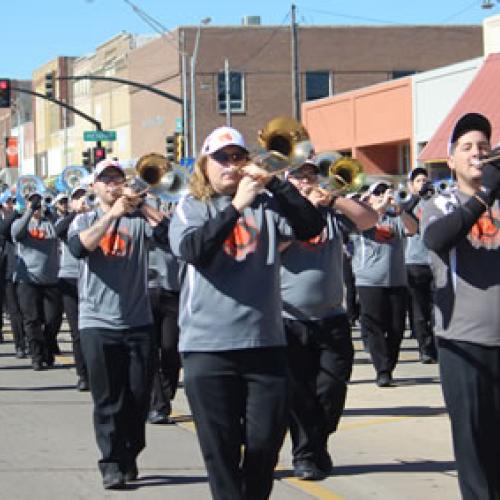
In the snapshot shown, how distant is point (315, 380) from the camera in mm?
8727

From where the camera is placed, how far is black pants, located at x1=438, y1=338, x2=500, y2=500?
6004 millimetres

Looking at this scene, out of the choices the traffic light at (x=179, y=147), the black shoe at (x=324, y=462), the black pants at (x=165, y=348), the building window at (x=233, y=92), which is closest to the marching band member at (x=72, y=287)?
the black pants at (x=165, y=348)

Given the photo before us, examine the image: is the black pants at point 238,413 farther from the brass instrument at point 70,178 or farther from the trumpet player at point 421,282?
the brass instrument at point 70,178

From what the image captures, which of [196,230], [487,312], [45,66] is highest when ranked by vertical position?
[45,66]

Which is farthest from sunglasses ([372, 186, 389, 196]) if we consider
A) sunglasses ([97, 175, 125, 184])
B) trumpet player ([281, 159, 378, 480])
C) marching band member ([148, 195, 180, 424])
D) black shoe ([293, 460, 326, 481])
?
black shoe ([293, 460, 326, 481])

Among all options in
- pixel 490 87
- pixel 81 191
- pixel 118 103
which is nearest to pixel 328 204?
pixel 81 191

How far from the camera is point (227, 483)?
6305 mm

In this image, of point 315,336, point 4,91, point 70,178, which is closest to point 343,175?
point 315,336

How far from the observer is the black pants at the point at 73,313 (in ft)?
44.2

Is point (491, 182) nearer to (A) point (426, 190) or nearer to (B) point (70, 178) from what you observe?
(A) point (426, 190)

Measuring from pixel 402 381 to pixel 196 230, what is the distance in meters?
7.72

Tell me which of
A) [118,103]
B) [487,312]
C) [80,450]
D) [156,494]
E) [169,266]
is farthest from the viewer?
[118,103]

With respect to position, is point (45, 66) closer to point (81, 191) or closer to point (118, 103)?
point (118, 103)

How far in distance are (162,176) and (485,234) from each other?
492 centimetres
